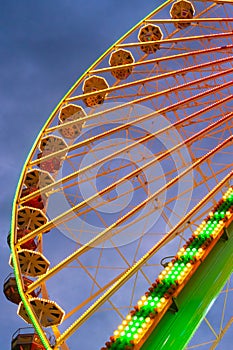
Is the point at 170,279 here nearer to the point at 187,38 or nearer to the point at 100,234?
the point at 100,234

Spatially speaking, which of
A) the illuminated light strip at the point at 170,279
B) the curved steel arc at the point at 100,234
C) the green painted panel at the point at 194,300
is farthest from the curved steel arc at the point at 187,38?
the green painted panel at the point at 194,300

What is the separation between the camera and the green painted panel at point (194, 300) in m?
13.2

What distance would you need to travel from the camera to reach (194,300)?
13.9m

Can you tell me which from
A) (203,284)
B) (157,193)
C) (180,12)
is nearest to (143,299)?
(203,284)

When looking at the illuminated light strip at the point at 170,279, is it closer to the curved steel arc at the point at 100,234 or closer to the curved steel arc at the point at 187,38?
the curved steel arc at the point at 100,234

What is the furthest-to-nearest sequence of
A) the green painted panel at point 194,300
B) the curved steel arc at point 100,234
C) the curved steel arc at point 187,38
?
the curved steel arc at point 187,38 → the curved steel arc at point 100,234 → the green painted panel at point 194,300

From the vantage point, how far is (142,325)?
1318 centimetres

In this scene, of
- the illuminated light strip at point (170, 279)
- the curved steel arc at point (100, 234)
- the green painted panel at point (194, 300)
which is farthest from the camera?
the curved steel arc at point (100, 234)

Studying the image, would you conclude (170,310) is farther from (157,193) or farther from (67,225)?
(67,225)

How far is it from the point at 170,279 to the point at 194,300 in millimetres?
788

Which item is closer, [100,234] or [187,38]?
[100,234]

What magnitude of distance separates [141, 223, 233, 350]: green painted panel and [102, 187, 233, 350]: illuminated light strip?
0.24 metres

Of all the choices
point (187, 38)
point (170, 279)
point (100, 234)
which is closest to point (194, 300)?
point (170, 279)

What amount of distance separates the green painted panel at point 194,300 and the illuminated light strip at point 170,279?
0.24 metres
